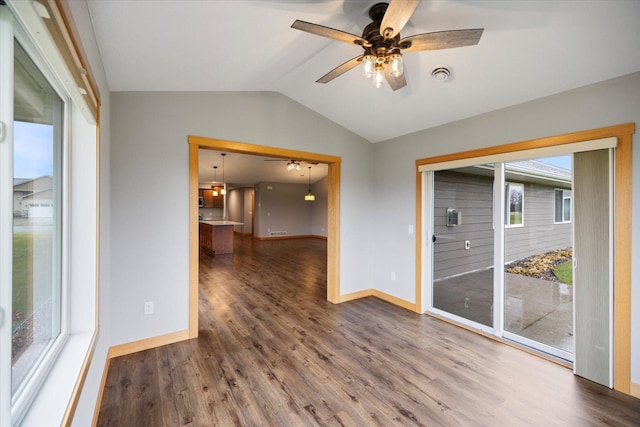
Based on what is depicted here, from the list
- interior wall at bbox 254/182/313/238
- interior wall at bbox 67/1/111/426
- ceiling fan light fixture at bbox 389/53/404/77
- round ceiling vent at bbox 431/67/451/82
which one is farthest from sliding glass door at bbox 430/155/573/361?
interior wall at bbox 254/182/313/238

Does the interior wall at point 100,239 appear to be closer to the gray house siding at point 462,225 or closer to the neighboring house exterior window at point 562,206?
the gray house siding at point 462,225

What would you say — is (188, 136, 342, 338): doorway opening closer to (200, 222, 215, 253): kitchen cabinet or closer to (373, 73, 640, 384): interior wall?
(373, 73, 640, 384): interior wall

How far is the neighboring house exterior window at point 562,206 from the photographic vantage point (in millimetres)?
2656

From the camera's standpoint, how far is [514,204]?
9.98ft

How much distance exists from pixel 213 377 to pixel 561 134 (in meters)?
3.69

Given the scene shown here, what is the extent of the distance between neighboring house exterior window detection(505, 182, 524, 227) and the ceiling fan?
199cm

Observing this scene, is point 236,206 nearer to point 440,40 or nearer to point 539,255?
point 539,255

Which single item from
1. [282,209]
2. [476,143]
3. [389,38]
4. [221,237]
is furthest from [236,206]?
[389,38]

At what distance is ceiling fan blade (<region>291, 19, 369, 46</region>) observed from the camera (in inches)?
61.5

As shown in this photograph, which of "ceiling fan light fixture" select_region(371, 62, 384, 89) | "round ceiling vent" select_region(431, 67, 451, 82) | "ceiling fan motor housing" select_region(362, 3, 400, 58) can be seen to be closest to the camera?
"ceiling fan motor housing" select_region(362, 3, 400, 58)

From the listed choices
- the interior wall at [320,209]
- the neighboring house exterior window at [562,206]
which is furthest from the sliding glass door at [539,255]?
the interior wall at [320,209]

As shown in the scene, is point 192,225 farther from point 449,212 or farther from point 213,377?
point 449,212

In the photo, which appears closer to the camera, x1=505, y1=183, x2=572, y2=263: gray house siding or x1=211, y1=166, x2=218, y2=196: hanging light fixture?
x1=505, y1=183, x2=572, y2=263: gray house siding

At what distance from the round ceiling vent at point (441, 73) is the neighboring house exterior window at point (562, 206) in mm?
1617
